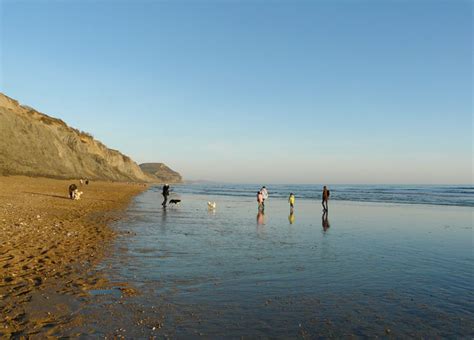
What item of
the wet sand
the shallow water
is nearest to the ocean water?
the shallow water

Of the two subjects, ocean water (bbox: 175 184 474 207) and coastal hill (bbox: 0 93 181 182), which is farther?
coastal hill (bbox: 0 93 181 182)

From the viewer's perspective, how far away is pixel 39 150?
7588cm

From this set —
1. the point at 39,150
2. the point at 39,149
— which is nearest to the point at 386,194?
the point at 39,150

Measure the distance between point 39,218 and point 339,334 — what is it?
1662 centimetres

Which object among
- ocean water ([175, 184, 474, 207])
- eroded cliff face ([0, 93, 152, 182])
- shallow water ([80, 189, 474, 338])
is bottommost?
shallow water ([80, 189, 474, 338])

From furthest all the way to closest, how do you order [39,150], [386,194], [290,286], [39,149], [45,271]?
[39,149] < [39,150] < [386,194] < [45,271] < [290,286]

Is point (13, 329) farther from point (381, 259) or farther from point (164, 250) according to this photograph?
point (381, 259)

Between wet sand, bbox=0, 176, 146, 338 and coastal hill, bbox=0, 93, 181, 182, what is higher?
coastal hill, bbox=0, 93, 181, 182

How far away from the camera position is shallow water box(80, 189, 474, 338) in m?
6.27

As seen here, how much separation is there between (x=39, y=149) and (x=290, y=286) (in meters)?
80.2

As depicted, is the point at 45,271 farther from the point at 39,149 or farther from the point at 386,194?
the point at 39,149

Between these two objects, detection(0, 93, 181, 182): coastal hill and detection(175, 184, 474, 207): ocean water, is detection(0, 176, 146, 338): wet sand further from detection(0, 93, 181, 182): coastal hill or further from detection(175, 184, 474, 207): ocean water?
detection(0, 93, 181, 182): coastal hill

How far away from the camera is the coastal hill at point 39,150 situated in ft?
206

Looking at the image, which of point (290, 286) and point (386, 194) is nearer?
point (290, 286)
